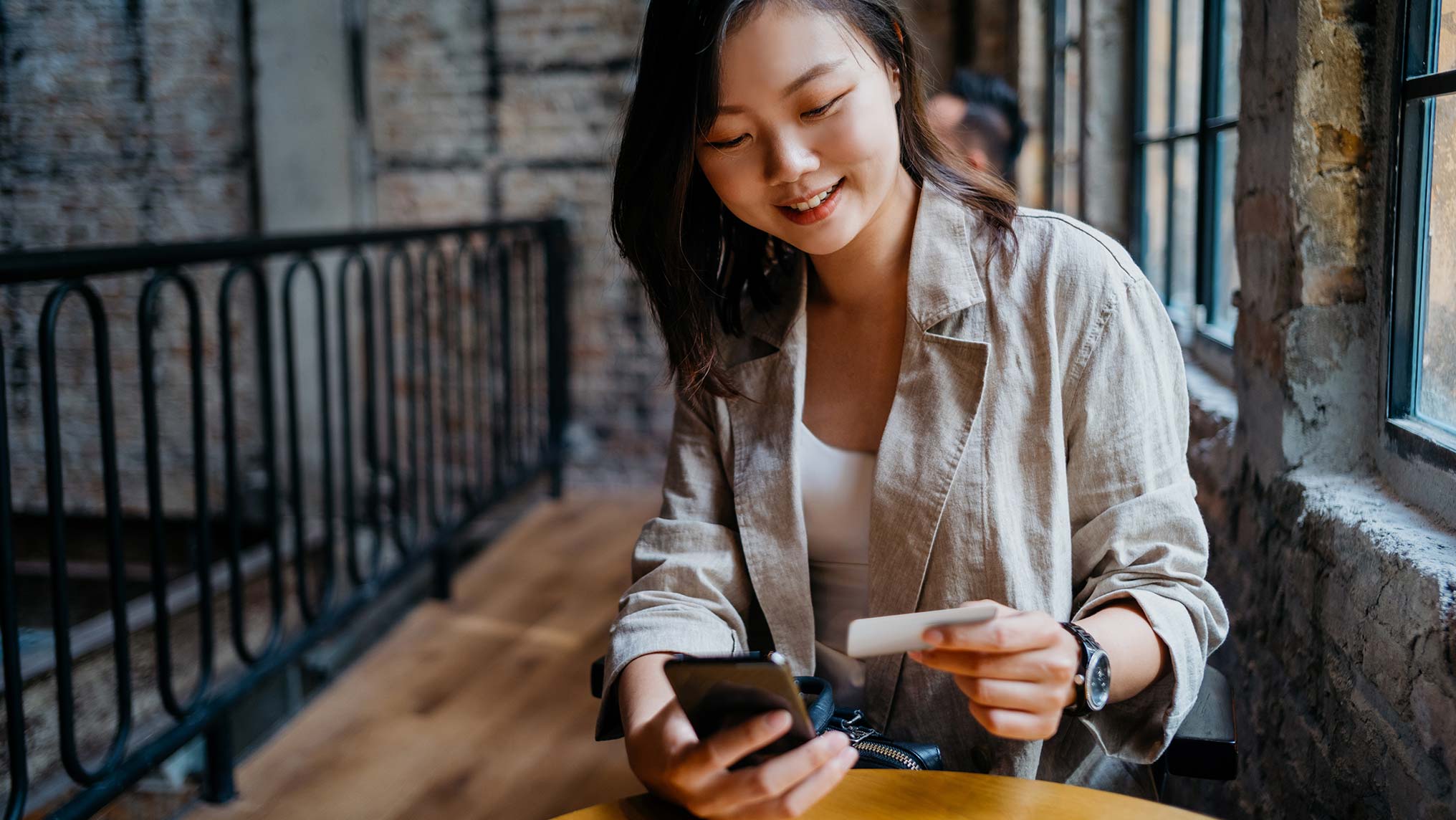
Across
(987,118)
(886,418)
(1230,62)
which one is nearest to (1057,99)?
(987,118)

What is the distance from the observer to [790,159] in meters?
1.07

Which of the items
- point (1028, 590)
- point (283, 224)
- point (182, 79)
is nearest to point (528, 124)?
point (283, 224)

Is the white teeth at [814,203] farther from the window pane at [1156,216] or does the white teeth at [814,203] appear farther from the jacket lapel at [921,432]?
the window pane at [1156,216]

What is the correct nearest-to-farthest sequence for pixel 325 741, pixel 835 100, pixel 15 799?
pixel 835 100 → pixel 15 799 → pixel 325 741

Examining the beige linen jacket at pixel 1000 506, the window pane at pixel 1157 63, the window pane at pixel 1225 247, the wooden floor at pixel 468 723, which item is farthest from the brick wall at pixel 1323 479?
the wooden floor at pixel 468 723

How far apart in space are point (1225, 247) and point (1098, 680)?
1.36 metres

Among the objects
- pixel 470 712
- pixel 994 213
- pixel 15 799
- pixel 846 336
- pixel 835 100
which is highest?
pixel 835 100

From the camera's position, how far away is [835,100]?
3.54ft

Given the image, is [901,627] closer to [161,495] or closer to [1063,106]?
[161,495]

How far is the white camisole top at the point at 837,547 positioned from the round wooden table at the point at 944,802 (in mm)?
346

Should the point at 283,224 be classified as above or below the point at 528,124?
below

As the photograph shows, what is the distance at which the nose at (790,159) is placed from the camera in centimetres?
107

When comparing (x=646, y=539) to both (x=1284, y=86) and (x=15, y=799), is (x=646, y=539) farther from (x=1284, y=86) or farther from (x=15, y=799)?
(x=15, y=799)

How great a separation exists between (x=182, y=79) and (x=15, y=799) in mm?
3843
